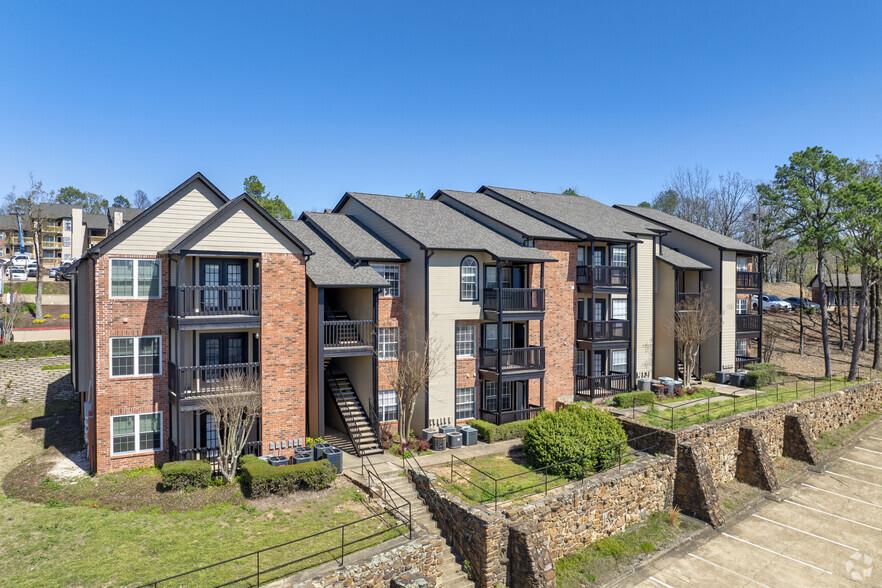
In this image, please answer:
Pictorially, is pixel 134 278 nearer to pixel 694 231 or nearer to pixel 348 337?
pixel 348 337

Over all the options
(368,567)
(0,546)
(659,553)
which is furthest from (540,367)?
(0,546)

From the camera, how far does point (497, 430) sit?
2319 centimetres

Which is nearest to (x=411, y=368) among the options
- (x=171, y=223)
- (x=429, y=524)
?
(x=429, y=524)

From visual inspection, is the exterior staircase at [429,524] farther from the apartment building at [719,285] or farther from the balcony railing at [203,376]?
the apartment building at [719,285]

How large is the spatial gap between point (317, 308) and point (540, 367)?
11270 millimetres

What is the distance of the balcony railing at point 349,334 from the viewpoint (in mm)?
21609

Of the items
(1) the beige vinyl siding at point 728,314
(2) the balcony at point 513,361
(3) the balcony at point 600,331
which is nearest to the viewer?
(2) the balcony at point 513,361

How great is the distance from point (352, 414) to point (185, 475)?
725 cm

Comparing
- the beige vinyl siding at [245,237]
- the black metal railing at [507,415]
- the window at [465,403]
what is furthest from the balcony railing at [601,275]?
the beige vinyl siding at [245,237]

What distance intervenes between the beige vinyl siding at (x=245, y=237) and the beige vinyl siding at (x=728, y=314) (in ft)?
92.5

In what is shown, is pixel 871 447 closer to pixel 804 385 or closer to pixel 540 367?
pixel 804 385

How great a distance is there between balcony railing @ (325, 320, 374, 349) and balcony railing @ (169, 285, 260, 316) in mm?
3117

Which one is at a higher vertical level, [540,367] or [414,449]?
[540,367]

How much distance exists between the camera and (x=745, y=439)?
24.7 metres
